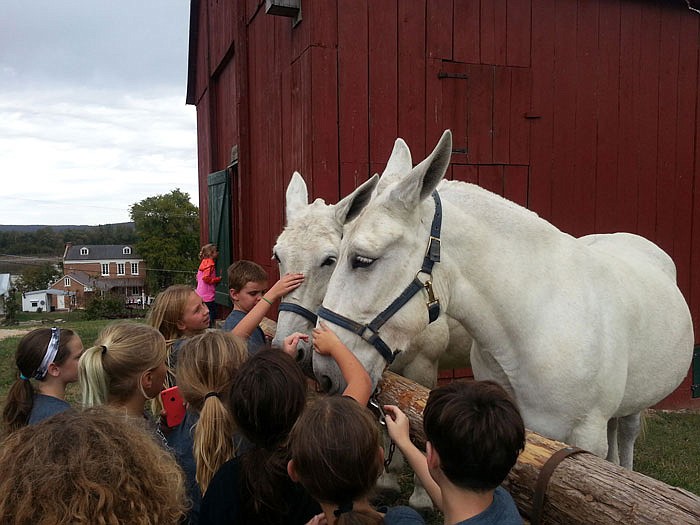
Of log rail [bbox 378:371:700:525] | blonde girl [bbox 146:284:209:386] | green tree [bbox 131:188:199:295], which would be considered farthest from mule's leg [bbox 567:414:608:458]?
green tree [bbox 131:188:199:295]

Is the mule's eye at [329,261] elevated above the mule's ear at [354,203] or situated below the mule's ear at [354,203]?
below

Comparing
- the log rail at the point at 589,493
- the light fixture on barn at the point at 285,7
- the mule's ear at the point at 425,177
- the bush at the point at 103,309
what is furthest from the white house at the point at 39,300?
the log rail at the point at 589,493

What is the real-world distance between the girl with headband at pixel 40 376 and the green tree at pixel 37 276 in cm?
7919

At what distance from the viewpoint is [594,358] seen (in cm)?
222

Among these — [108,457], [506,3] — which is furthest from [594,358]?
[506,3]

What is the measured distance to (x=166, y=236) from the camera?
124ft

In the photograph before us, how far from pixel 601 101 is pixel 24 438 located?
6011 millimetres

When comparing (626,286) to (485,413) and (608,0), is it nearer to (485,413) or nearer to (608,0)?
(485,413)

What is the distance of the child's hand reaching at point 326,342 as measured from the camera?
2.04 m

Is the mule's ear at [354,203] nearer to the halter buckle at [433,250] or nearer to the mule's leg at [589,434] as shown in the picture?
the halter buckle at [433,250]

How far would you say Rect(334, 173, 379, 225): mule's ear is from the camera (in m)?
2.99

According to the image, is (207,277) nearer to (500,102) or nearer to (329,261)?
(500,102)

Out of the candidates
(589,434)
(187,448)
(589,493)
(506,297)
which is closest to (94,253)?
(187,448)

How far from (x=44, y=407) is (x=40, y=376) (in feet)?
0.43
